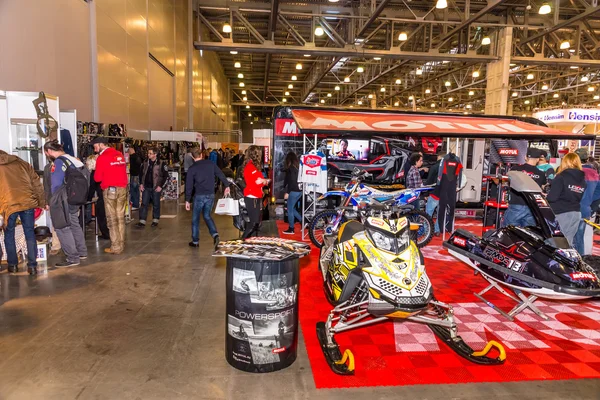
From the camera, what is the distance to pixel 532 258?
3.78m

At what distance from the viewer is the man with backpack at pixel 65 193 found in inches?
223

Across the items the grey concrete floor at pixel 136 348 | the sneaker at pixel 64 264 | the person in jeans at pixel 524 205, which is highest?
the person in jeans at pixel 524 205

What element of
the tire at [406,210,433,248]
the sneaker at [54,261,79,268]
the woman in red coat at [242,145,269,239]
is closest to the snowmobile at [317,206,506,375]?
the woman in red coat at [242,145,269,239]

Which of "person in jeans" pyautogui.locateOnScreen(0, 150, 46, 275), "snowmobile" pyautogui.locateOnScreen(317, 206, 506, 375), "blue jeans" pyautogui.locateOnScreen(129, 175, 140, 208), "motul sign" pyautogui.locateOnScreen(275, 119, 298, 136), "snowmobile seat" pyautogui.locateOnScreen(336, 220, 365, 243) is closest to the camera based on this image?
"snowmobile" pyautogui.locateOnScreen(317, 206, 506, 375)

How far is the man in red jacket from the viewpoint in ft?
20.4

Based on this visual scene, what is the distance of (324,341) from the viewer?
3479 millimetres

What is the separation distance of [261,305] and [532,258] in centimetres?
255

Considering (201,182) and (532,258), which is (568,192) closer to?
(532,258)

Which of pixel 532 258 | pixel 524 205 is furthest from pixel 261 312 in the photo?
pixel 524 205

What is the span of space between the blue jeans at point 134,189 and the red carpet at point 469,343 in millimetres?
6399

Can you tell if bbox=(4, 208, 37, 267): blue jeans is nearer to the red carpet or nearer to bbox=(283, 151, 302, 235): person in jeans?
the red carpet

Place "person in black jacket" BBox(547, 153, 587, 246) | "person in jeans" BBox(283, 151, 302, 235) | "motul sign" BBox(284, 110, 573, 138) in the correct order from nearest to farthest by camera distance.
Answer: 1. "person in black jacket" BBox(547, 153, 587, 246)
2. "motul sign" BBox(284, 110, 573, 138)
3. "person in jeans" BBox(283, 151, 302, 235)

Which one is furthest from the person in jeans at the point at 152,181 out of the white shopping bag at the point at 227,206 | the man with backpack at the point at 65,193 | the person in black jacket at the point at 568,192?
the person in black jacket at the point at 568,192

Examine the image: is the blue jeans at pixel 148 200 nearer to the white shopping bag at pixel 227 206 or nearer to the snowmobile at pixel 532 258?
the white shopping bag at pixel 227 206
